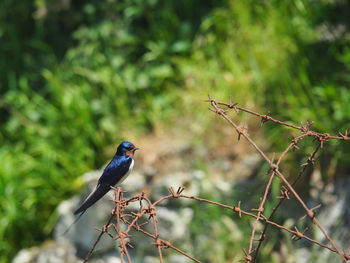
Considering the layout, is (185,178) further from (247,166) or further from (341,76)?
→ (341,76)

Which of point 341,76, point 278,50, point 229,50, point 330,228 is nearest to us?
point 330,228

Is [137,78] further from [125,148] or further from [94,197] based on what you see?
[94,197]

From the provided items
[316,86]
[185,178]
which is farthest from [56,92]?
[316,86]

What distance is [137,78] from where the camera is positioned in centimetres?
503

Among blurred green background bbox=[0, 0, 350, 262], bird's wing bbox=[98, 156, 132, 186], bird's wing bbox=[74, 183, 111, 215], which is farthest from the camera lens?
blurred green background bbox=[0, 0, 350, 262]

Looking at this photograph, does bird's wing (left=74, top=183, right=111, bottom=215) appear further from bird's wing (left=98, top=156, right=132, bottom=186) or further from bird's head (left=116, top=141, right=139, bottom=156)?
bird's head (left=116, top=141, right=139, bottom=156)

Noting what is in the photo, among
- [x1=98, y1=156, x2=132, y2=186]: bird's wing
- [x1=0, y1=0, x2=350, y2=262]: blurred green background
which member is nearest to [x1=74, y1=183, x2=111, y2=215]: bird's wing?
[x1=98, y1=156, x2=132, y2=186]: bird's wing

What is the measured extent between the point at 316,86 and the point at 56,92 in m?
2.34

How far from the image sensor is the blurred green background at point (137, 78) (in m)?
4.26

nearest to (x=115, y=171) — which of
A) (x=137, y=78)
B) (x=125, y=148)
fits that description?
(x=125, y=148)

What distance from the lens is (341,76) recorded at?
4.04 metres

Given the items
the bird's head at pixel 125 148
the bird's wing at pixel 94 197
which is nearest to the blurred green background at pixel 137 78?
the bird's head at pixel 125 148

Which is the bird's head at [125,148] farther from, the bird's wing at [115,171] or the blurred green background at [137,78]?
the blurred green background at [137,78]

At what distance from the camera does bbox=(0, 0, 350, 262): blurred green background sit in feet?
14.0
